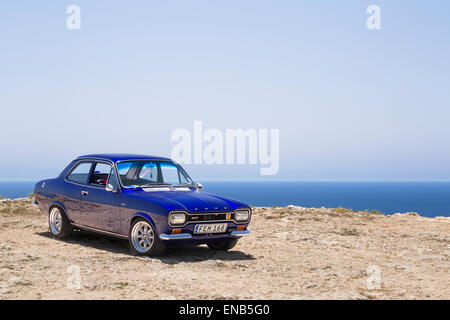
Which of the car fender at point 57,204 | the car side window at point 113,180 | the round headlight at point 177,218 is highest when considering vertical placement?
the car side window at point 113,180

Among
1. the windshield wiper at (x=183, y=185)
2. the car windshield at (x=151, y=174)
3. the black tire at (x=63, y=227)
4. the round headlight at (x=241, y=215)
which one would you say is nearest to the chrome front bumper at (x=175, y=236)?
the round headlight at (x=241, y=215)

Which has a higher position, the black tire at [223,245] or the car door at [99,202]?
the car door at [99,202]

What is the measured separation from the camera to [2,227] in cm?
1270

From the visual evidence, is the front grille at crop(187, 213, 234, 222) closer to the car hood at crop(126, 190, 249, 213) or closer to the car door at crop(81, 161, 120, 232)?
the car hood at crop(126, 190, 249, 213)

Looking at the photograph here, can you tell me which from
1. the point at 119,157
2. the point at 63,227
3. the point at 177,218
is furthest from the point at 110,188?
the point at 63,227

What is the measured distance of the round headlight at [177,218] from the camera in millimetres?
8531

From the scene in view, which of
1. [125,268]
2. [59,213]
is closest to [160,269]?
[125,268]

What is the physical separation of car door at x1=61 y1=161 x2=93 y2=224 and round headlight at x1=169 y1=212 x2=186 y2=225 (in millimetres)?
2601

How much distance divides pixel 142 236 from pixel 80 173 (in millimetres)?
2406

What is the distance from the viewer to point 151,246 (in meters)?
8.84

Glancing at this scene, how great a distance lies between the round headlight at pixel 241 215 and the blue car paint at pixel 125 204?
0.10 m

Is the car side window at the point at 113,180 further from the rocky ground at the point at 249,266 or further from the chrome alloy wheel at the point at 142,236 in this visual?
the rocky ground at the point at 249,266

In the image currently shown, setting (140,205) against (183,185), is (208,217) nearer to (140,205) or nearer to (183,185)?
(140,205)
